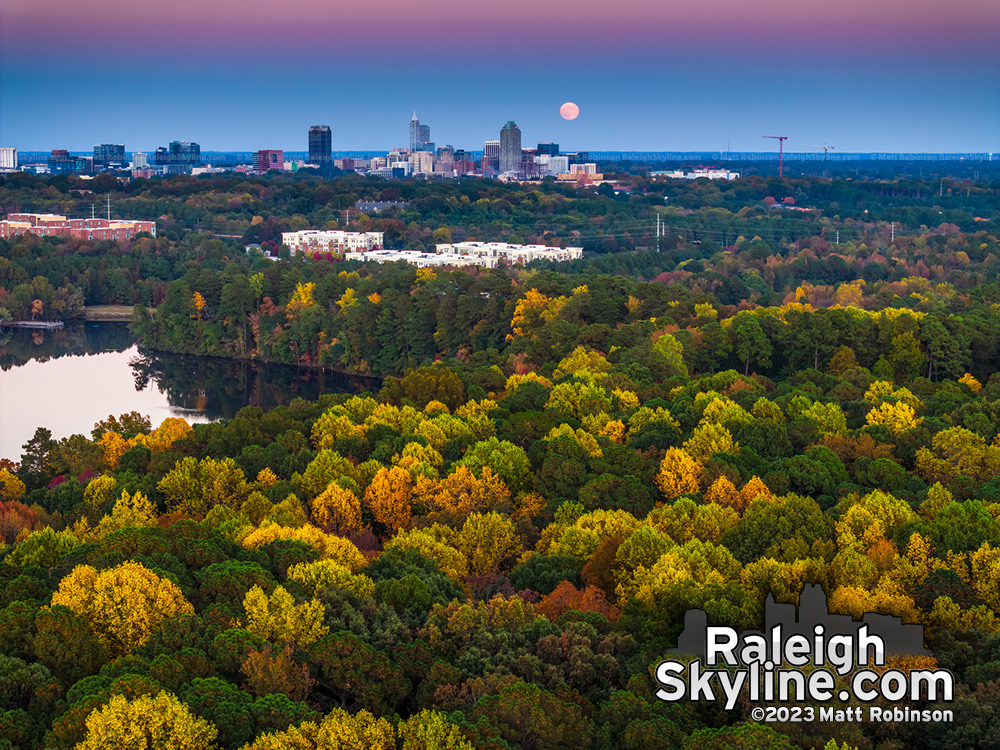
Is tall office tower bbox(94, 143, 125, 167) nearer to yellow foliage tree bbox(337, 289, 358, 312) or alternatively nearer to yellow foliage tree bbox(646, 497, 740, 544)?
yellow foliage tree bbox(337, 289, 358, 312)

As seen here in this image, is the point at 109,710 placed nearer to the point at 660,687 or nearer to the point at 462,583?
the point at 660,687

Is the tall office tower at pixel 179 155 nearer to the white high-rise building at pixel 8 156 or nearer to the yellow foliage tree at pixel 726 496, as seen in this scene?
the white high-rise building at pixel 8 156

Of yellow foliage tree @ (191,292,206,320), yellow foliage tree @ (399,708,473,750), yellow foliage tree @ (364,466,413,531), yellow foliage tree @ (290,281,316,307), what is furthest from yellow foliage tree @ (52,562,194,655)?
yellow foliage tree @ (191,292,206,320)

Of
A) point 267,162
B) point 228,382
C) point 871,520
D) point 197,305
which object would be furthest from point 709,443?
point 267,162

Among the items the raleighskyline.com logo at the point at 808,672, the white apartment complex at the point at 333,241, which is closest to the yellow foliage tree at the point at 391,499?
the raleighskyline.com logo at the point at 808,672

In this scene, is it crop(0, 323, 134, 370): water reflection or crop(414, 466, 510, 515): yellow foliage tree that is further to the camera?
crop(0, 323, 134, 370): water reflection

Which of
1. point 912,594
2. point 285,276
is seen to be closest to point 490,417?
point 912,594
